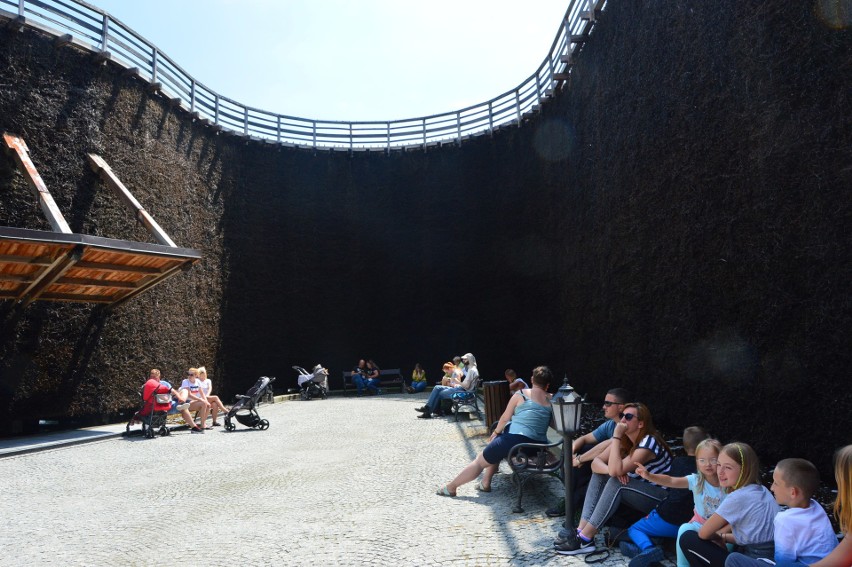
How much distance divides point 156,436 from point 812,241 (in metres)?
10.7

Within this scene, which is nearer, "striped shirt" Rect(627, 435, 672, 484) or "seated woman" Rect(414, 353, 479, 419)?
"striped shirt" Rect(627, 435, 672, 484)

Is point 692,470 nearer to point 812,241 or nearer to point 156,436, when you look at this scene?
point 812,241

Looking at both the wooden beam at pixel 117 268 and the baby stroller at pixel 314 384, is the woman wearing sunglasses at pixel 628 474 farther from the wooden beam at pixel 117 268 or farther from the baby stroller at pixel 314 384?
the baby stroller at pixel 314 384

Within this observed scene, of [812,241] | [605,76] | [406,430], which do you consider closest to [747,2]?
[812,241]

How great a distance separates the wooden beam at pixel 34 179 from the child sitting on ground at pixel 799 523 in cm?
1068

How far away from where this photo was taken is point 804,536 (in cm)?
300

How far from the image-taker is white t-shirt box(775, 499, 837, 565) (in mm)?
2977

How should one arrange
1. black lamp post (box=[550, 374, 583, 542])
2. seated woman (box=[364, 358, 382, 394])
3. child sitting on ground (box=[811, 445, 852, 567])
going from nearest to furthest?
child sitting on ground (box=[811, 445, 852, 567])
black lamp post (box=[550, 374, 583, 542])
seated woman (box=[364, 358, 382, 394])

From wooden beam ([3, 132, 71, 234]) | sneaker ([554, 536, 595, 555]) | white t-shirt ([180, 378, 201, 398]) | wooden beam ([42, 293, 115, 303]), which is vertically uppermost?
wooden beam ([3, 132, 71, 234])

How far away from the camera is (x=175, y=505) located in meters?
5.93

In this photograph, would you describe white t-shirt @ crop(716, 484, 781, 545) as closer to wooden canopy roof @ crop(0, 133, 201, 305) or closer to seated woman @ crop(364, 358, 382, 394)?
wooden canopy roof @ crop(0, 133, 201, 305)

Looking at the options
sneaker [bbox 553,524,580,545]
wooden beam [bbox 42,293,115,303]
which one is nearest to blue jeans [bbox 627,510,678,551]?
sneaker [bbox 553,524,580,545]

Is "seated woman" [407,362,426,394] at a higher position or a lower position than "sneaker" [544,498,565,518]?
higher

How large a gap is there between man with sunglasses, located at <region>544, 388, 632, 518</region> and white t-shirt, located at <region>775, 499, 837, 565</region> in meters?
1.86
